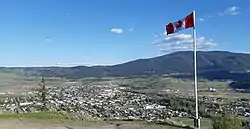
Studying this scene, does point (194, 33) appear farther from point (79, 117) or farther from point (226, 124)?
point (79, 117)

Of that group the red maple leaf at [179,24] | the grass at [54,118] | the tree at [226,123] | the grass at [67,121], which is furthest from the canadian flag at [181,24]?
the grass at [54,118]

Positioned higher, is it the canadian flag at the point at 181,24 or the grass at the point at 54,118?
the canadian flag at the point at 181,24

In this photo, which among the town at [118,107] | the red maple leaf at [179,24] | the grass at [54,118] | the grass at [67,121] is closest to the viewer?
the red maple leaf at [179,24]

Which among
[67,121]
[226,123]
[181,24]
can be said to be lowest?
[67,121]

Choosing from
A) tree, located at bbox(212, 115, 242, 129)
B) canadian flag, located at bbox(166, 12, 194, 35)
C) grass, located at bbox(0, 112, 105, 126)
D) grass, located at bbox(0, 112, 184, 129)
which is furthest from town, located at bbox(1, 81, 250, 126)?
canadian flag, located at bbox(166, 12, 194, 35)

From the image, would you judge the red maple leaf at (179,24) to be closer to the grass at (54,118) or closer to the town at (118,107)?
the grass at (54,118)

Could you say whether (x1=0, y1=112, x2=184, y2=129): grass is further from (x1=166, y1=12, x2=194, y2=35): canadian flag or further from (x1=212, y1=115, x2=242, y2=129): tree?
(x1=166, y1=12, x2=194, y2=35): canadian flag

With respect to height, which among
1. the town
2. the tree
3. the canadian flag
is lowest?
the town

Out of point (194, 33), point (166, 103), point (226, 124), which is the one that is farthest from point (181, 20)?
point (166, 103)

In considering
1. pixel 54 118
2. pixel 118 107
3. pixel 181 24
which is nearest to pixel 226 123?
pixel 181 24

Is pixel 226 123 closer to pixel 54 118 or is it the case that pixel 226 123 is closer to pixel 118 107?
pixel 54 118
